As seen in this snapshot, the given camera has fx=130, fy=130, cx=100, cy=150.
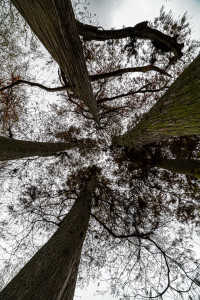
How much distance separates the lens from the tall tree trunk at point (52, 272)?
151cm

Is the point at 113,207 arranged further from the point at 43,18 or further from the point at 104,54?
the point at 104,54

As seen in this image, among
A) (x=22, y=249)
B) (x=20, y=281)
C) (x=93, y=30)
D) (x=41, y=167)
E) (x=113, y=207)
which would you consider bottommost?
(x=22, y=249)

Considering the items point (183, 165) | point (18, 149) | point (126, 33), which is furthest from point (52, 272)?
point (126, 33)

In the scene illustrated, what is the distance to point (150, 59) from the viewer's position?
4395mm

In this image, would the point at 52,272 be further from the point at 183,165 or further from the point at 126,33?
the point at 126,33

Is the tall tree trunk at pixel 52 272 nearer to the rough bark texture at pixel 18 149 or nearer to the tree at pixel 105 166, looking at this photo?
the tree at pixel 105 166

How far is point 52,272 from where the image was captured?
1.83 m

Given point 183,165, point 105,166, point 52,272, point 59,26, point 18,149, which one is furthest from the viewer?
point 105,166

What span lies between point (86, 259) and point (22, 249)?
2443 mm

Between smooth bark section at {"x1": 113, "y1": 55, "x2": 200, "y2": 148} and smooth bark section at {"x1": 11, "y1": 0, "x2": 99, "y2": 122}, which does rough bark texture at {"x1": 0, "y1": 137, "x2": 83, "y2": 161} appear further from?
smooth bark section at {"x1": 113, "y1": 55, "x2": 200, "y2": 148}

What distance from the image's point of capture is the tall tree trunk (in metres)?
1.51

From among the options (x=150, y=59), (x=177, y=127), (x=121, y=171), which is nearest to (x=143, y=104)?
(x=150, y=59)

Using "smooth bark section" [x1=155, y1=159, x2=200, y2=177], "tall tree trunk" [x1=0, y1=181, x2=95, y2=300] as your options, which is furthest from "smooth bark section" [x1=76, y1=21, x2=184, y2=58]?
"tall tree trunk" [x1=0, y1=181, x2=95, y2=300]

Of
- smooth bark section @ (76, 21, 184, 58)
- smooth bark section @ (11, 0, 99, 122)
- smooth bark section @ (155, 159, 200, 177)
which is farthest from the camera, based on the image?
smooth bark section @ (155, 159, 200, 177)
